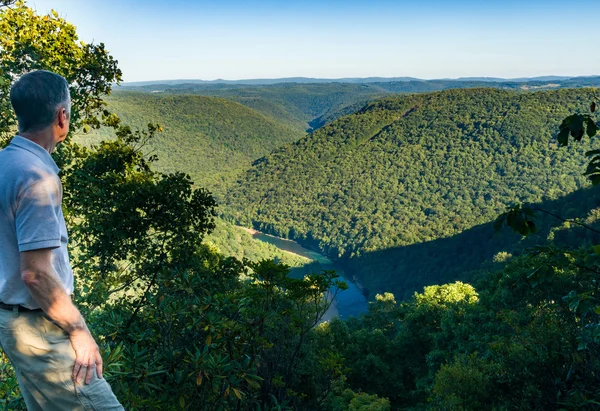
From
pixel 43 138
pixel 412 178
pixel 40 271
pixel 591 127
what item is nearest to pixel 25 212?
pixel 40 271

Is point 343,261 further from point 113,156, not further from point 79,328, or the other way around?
point 79,328

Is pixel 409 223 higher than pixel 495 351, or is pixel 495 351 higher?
pixel 495 351

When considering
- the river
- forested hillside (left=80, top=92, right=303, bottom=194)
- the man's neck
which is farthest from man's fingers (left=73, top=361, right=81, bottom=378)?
forested hillside (left=80, top=92, right=303, bottom=194)

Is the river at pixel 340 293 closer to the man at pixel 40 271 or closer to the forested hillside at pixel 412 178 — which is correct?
the forested hillside at pixel 412 178

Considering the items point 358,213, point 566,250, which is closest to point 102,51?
point 566,250

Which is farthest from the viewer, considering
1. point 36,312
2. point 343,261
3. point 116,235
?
point 343,261

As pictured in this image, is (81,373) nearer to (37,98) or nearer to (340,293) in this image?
(37,98)
